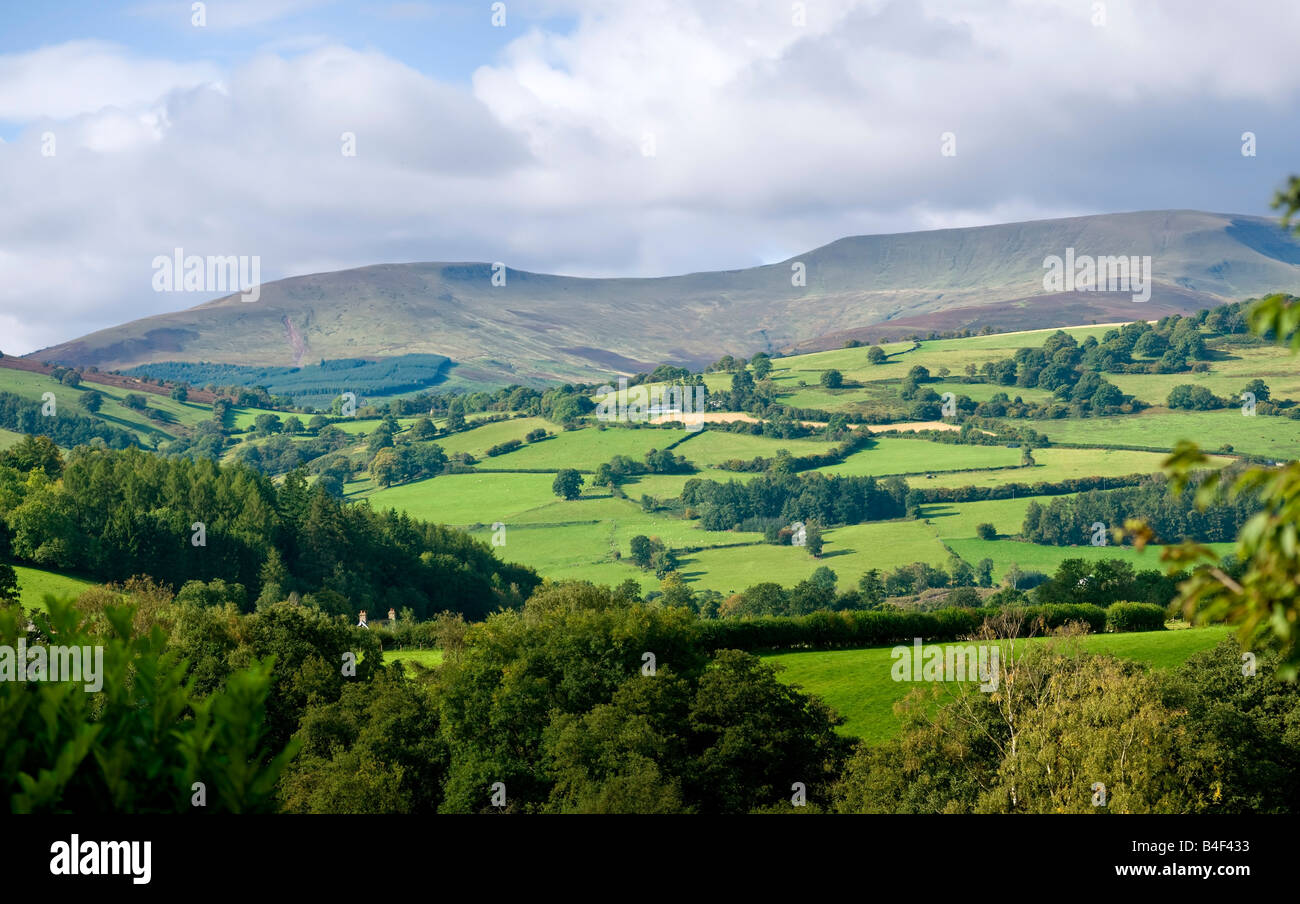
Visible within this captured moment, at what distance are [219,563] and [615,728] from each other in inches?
3810

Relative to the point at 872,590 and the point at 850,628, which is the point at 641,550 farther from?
the point at 850,628

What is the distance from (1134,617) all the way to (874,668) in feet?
94.2

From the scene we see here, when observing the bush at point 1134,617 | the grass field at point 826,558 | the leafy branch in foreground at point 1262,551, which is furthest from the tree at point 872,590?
the leafy branch in foreground at point 1262,551

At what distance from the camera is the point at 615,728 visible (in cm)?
5641

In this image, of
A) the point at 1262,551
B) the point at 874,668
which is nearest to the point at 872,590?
the point at 874,668

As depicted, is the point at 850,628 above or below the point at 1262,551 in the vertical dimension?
below

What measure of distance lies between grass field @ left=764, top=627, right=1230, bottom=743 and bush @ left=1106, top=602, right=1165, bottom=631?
633 centimetres

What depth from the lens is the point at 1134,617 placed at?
329ft

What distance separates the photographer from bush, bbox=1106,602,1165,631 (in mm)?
100062

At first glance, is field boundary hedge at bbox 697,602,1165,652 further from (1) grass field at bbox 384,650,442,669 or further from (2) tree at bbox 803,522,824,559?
(2) tree at bbox 803,522,824,559
